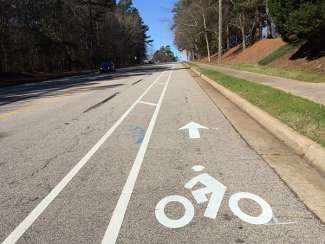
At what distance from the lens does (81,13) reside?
81.9m

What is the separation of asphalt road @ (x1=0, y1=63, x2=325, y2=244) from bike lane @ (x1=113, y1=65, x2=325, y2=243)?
0.01 meters

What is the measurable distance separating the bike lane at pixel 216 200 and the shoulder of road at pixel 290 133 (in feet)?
0.65

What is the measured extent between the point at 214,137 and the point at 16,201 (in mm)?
4536

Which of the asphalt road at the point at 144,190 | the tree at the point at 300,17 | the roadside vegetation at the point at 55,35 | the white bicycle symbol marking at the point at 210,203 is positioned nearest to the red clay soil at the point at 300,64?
the tree at the point at 300,17

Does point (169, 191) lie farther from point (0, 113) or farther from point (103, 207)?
point (0, 113)

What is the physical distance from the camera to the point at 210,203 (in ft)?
17.0

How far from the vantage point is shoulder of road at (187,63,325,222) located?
5863 millimetres

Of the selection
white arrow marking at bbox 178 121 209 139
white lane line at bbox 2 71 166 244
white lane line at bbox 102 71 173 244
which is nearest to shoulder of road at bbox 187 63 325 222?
white arrow marking at bbox 178 121 209 139

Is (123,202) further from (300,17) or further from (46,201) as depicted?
(300,17)

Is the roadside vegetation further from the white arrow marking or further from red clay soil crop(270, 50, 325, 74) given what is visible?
the white arrow marking

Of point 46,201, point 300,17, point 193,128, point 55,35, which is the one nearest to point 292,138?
point 193,128

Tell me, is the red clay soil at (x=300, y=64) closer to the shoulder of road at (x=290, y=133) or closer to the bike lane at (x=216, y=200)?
the shoulder of road at (x=290, y=133)

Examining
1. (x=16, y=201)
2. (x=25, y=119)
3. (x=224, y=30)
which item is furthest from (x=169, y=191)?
(x=224, y=30)

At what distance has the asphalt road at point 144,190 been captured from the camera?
174 inches
